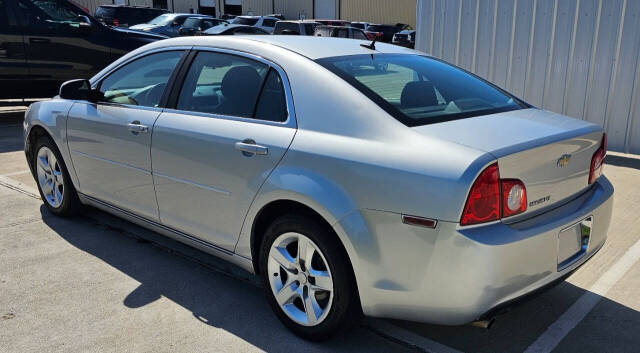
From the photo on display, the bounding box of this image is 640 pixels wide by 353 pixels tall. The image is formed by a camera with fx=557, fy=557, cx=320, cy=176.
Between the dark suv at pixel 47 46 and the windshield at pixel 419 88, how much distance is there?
7651mm

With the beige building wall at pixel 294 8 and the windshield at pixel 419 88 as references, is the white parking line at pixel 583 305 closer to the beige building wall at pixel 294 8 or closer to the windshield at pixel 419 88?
the windshield at pixel 419 88

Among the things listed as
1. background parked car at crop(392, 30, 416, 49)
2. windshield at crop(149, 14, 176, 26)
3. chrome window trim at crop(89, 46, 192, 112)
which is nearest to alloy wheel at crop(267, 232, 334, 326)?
chrome window trim at crop(89, 46, 192, 112)

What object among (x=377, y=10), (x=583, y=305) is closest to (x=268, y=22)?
(x=377, y=10)

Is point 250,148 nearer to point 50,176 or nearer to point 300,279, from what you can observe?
point 300,279

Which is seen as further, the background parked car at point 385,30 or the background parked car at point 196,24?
the background parked car at point 385,30

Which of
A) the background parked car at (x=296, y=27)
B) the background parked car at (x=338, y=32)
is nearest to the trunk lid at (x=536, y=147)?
the background parked car at (x=338, y=32)

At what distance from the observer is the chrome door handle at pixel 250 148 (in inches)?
115

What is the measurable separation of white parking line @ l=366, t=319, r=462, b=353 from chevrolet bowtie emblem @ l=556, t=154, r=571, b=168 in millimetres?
1062

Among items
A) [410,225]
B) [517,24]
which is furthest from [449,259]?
[517,24]

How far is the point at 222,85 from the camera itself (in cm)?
345

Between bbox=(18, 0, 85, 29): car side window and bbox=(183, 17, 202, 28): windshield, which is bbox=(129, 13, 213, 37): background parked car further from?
bbox=(18, 0, 85, 29): car side window

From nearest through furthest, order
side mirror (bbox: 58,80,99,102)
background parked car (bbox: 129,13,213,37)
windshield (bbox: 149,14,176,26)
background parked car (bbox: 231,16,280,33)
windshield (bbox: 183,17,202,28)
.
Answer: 1. side mirror (bbox: 58,80,99,102)
2. background parked car (bbox: 129,13,213,37)
3. windshield (bbox: 149,14,176,26)
4. windshield (bbox: 183,17,202,28)
5. background parked car (bbox: 231,16,280,33)

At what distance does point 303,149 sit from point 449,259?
0.90 metres

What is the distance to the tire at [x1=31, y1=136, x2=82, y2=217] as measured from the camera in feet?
15.1
